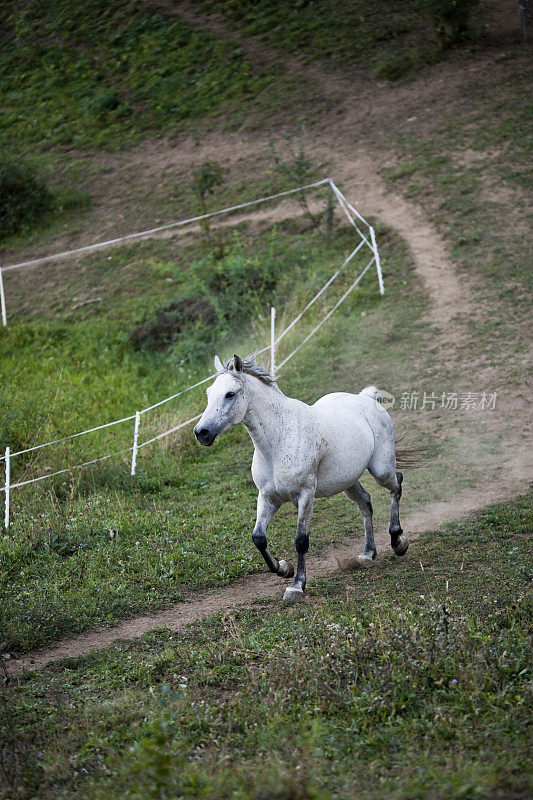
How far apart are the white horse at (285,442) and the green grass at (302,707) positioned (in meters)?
0.78

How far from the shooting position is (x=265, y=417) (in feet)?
23.7

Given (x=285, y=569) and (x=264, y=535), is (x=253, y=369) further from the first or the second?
(x=285, y=569)

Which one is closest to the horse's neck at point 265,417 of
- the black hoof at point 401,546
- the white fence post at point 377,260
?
the black hoof at point 401,546

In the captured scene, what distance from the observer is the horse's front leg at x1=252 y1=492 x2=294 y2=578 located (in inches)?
286

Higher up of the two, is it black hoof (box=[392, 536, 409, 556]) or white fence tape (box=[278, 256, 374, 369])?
black hoof (box=[392, 536, 409, 556])

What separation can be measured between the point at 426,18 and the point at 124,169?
1133 centimetres

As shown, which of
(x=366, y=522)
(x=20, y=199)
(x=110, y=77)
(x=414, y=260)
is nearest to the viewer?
(x=366, y=522)

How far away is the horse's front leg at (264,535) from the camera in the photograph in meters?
7.27

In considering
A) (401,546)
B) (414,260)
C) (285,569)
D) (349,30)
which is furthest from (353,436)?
(349,30)

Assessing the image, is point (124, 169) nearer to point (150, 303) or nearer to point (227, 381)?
point (150, 303)

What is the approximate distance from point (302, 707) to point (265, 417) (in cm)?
294

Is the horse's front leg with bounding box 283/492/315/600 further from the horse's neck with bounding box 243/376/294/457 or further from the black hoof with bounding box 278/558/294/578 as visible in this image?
the horse's neck with bounding box 243/376/294/457

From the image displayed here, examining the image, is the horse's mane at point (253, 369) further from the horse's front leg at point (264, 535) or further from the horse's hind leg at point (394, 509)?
the horse's hind leg at point (394, 509)

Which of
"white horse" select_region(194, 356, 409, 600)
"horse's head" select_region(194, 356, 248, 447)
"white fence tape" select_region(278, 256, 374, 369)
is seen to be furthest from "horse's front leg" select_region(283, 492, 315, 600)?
"white fence tape" select_region(278, 256, 374, 369)
